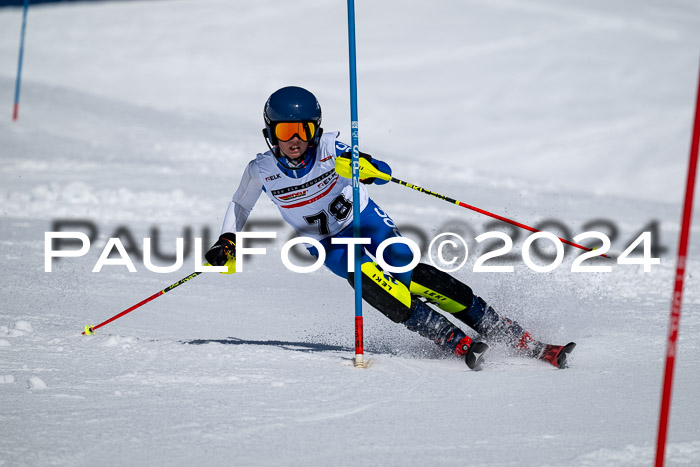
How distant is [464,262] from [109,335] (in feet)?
13.2

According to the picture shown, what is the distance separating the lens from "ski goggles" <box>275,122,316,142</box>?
4344 mm

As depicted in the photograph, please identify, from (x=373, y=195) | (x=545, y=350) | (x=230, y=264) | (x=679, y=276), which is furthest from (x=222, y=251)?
(x=373, y=195)

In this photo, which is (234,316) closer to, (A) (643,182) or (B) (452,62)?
(A) (643,182)

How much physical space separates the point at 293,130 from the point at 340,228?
0.68m

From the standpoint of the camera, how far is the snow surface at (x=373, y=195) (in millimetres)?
3258

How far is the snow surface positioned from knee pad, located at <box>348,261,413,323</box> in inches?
10.7

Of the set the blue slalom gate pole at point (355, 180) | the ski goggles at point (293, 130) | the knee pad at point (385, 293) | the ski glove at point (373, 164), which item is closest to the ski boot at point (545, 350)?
the knee pad at point (385, 293)

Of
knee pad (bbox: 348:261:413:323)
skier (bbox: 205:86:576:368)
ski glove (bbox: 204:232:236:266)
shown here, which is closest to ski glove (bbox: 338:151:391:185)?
skier (bbox: 205:86:576:368)

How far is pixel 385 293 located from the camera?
4.29 meters

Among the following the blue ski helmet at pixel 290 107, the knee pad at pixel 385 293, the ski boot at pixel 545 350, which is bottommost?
the ski boot at pixel 545 350

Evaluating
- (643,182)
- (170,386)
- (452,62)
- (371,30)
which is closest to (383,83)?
(452,62)

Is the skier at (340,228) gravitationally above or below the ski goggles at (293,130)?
below

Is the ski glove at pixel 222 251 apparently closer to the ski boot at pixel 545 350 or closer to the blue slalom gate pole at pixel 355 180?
the blue slalom gate pole at pixel 355 180

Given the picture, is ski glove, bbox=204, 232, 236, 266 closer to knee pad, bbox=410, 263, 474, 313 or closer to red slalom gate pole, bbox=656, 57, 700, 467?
knee pad, bbox=410, 263, 474, 313
